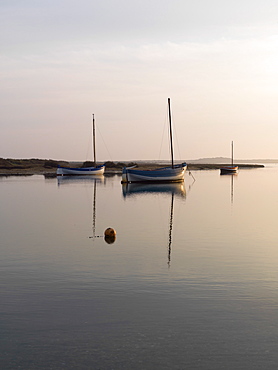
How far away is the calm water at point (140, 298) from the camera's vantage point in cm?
789

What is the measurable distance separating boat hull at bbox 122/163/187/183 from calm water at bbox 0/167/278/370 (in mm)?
38780

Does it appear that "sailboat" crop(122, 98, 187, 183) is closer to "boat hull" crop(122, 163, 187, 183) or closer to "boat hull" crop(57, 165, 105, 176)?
"boat hull" crop(122, 163, 187, 183)

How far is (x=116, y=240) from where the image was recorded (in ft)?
63.4

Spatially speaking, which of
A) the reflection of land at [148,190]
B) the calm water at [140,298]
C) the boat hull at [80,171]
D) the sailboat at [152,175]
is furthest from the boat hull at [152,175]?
the calm water at [140,298]

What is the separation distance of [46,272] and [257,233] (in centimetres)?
1102

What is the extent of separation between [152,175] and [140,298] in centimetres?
5166

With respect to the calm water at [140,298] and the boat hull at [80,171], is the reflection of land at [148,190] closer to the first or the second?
the calm water at [140,298]

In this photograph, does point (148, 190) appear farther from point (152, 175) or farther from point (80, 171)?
point (80, 171)

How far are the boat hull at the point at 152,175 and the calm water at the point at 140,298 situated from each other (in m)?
38.8

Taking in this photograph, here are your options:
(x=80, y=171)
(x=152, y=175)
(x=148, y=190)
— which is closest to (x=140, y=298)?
(x=148, y=190)

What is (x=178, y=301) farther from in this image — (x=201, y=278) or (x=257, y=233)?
(x=257, y=233)

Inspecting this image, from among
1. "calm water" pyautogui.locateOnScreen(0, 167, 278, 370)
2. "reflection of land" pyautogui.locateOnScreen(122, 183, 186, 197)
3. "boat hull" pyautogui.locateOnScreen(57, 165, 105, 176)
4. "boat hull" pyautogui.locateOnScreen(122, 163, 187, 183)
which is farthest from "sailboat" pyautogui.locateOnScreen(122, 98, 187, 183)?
"calm water" pyautogui.locateOnScreen(0, 167, 278, 370)

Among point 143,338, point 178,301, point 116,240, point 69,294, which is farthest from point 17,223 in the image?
point 143,338

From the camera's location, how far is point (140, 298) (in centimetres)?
1088
